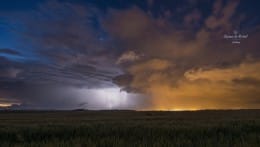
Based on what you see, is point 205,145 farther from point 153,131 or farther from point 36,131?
point 36,131

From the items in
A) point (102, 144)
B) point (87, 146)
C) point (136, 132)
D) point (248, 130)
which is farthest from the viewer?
point (248, 130)

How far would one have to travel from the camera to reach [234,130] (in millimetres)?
15062

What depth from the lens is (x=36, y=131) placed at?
15648mm

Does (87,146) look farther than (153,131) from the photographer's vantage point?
No

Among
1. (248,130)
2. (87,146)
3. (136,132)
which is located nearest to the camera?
(87,146)

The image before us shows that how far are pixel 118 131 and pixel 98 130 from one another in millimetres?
1127

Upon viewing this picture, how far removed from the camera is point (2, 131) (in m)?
16.0

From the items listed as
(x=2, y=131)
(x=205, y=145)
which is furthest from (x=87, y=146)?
(x=2, y=131)

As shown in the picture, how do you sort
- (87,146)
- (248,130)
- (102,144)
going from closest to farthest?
(87,146), (102,144), (248,130)

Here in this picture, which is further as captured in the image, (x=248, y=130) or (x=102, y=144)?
(x=248, y=130)

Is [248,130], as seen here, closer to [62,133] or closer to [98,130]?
[98,130]

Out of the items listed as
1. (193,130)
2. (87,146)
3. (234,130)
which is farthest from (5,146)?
(234,130)

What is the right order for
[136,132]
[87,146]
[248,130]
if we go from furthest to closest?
[248,130] → [136,132] → [87,146]

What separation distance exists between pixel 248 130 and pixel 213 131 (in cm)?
229
